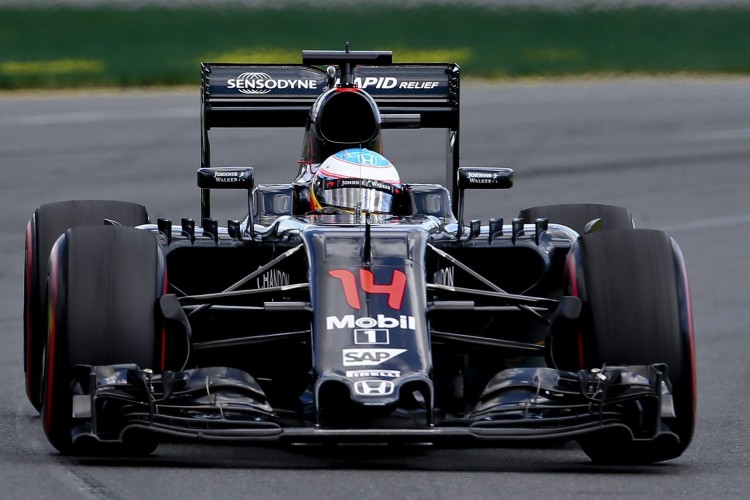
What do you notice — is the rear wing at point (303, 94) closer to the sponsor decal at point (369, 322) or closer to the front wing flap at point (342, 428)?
the sponsor decal at point (369, 322)

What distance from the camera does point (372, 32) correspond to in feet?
87.6

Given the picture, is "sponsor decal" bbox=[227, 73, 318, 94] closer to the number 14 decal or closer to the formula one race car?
the formula one race car

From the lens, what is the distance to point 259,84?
11.3m

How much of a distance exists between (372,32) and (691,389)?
64.2 feet

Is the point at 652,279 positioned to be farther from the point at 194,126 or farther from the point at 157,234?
the point at 194,126

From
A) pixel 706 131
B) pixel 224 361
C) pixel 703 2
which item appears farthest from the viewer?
pixel 703 2

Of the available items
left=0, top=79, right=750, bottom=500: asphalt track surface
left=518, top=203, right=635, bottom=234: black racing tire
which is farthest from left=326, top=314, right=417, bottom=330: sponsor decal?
left=518, top=203, right=635, bottom=234: black racing tire

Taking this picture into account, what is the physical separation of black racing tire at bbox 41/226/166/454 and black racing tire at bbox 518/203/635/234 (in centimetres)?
320

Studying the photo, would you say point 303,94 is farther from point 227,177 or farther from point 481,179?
point 481,179

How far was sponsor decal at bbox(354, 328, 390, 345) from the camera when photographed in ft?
24.5

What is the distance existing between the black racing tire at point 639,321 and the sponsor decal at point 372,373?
3.10 feet

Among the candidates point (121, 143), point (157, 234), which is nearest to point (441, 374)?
point (157, 234)

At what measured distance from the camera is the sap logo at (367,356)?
7.36 metres

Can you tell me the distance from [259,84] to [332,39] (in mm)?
15514
